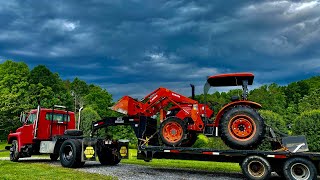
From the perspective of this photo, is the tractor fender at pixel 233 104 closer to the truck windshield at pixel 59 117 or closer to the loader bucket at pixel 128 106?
the loader bucket at pixel 128 106

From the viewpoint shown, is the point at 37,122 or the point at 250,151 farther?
the point at 37,122

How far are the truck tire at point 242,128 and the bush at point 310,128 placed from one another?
15576 mm

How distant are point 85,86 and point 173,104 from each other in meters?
70.8

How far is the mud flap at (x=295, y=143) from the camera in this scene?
11305 millimetres

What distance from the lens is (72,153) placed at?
1561cm

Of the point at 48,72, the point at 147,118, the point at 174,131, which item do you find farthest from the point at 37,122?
the point at 48,72

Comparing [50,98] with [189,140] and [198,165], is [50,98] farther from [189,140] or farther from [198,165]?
[189,140]

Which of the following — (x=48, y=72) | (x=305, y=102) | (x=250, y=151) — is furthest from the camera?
(x=48, y=72)

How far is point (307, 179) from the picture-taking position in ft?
35.2

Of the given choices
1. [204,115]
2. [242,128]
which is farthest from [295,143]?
[204,115]

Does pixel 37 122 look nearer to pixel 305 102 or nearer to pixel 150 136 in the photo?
pixel 150 136

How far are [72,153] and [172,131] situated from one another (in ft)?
16.7

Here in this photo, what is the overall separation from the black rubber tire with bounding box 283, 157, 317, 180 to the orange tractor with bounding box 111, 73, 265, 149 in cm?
122

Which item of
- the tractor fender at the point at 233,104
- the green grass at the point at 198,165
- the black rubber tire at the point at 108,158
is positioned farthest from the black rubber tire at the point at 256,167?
the black rubber tire at the point at 108,158
